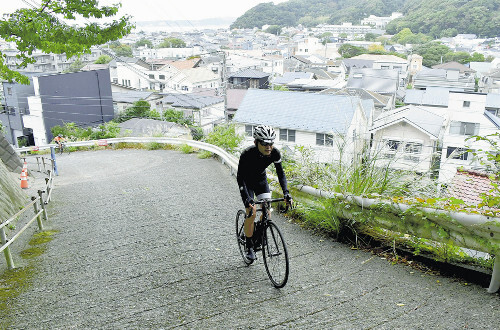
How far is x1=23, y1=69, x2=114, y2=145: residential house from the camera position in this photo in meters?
33.1

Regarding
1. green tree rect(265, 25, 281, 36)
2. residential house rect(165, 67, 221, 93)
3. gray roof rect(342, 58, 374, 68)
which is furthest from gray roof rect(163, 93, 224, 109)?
green tree rect(265, 25, 281, 36)

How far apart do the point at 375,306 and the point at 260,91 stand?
985 inches

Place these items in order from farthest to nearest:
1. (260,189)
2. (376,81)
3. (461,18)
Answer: (461,18)
(376,81)
(260,189)

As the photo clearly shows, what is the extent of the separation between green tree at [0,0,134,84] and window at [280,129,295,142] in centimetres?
1693

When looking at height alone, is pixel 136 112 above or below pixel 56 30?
below

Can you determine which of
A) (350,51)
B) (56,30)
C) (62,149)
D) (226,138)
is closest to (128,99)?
(62,149)

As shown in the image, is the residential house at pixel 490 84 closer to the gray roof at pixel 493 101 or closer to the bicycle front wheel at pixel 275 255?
the gray roof at pixel 493 101

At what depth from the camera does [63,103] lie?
33844 mm

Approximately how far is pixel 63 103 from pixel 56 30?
28.9m

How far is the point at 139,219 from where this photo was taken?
23.7 feet

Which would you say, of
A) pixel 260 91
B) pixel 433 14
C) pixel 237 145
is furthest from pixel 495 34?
pixel 237 145

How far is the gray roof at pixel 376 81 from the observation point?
158 feet

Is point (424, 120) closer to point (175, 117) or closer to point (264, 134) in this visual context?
point (264, 134)

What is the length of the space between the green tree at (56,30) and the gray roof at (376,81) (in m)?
42.2
